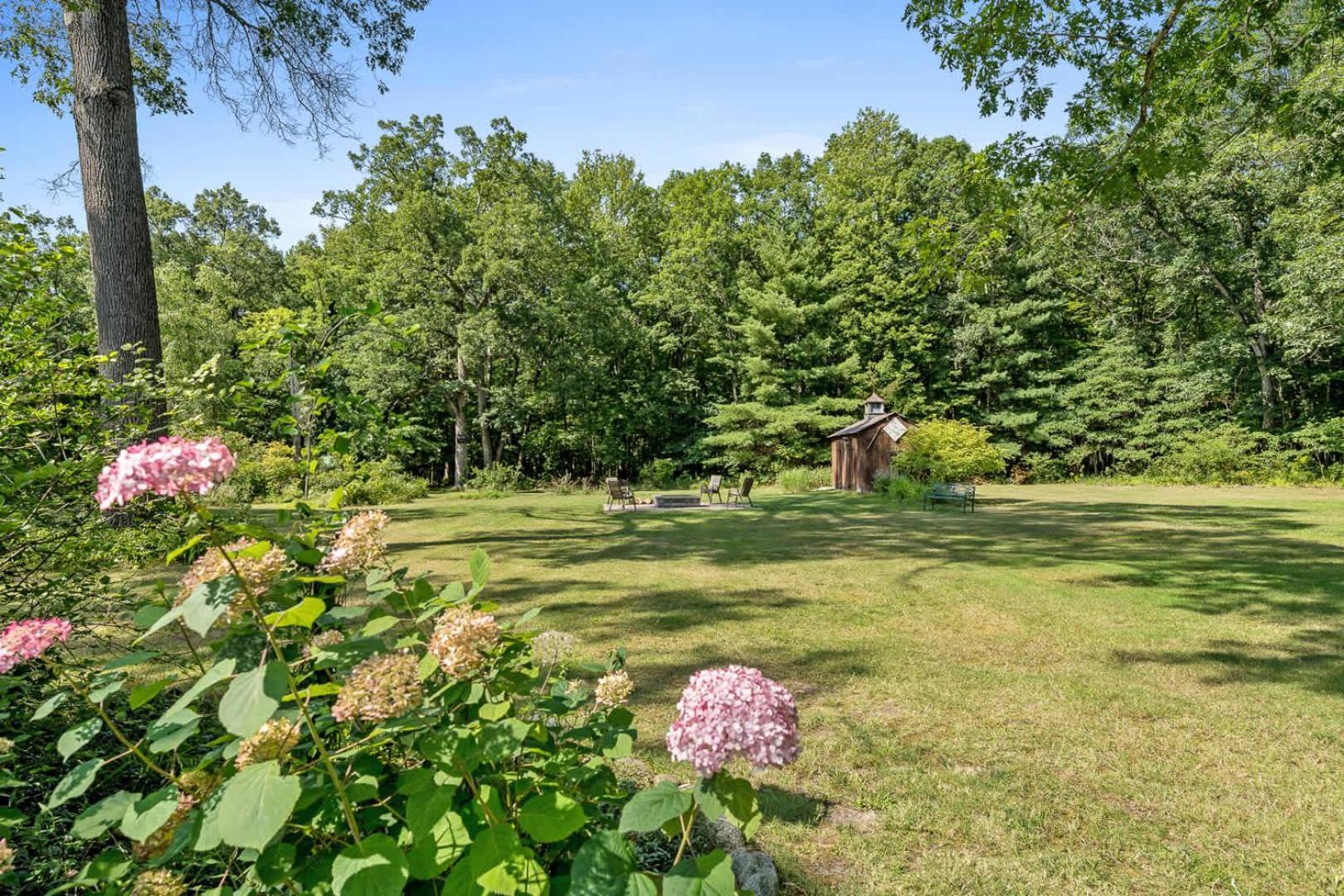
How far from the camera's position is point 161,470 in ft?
2.94

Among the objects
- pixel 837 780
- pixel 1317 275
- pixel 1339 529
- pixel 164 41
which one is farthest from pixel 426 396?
pixel 1317 275

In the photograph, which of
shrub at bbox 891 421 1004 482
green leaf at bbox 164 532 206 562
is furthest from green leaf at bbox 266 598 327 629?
shrub at bbox 891 421 1004 482

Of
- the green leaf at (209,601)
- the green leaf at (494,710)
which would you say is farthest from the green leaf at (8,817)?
the green leaf at (494,710)

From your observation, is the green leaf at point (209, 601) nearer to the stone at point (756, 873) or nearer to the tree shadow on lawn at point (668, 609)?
the stone at point (756, 873)

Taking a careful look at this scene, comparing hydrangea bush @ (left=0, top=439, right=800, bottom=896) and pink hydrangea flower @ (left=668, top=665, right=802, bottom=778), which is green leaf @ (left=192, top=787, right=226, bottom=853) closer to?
hydrangea bush @ (left=0, top=439, right=800, bottom=896)

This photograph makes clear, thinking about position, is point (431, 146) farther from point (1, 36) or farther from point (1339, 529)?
point (1339, 529)

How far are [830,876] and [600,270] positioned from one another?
1034 inches

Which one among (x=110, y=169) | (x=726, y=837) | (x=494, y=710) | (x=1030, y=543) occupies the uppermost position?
(x=110, y=169)

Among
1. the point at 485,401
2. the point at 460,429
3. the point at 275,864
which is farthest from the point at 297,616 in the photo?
the point at 460,429

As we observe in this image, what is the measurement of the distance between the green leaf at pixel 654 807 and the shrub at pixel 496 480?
2116 centimetres

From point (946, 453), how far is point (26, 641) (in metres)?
17.1

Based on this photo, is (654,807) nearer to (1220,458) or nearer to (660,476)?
(660,476)

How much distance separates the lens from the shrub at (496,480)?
21.9 metres

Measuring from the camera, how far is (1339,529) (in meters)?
9.55
